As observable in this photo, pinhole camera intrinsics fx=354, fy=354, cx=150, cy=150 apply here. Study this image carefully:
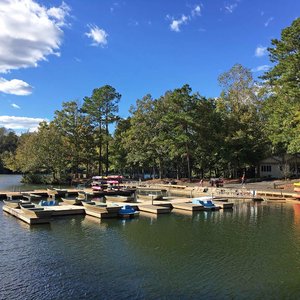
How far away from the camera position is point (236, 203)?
3844 cm

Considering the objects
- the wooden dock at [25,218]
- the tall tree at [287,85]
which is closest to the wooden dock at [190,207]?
the wooden dock at [25,218]

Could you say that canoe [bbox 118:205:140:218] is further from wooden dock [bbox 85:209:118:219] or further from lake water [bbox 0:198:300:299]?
lake water [bbox 0:198:300:299]

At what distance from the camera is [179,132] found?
62.3 meters

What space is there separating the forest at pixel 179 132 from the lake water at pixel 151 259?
93.7 feet

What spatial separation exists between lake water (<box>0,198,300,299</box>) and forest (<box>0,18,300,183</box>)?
93.7ft

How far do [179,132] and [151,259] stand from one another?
151 ft

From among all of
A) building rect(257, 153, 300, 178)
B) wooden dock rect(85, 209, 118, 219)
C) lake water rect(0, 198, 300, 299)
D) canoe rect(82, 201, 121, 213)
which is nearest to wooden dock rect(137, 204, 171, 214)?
lake water rect(0, 198, 300, 299)

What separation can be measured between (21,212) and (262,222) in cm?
1887

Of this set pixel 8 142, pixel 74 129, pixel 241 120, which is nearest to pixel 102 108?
pixel 74 129

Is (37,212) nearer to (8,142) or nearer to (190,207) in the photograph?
(190,207)

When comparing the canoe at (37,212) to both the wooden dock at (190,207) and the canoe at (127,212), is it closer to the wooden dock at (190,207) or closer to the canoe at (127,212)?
the canoe at (127,212)

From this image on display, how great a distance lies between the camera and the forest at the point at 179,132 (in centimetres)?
5959

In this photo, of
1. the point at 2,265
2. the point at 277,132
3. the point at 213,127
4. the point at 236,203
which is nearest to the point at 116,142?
the point at 213,127

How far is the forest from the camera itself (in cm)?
5959
